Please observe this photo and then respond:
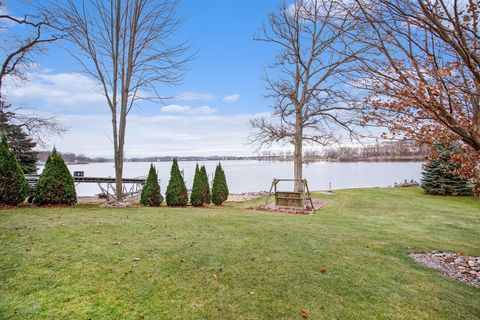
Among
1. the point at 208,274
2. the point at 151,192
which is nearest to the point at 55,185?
the point at 151,192

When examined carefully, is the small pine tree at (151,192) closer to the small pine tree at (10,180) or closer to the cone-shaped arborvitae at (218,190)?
the cone-shaped arborvitae at (218,190)

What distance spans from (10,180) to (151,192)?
4336 millimetres

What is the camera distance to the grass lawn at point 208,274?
2.89 metres

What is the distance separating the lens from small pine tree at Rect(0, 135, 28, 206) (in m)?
7.86

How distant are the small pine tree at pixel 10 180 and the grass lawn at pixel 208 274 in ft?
6.16

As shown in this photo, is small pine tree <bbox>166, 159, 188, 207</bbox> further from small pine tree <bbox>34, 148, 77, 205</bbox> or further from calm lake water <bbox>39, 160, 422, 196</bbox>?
calm lake water <bbox>39, 160, 422, 196</bbox>

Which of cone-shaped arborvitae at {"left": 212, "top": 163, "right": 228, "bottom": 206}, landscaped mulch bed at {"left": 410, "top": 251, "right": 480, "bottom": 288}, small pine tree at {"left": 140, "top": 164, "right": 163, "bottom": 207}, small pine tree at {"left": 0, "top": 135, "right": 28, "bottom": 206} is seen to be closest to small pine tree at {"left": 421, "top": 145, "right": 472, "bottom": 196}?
cone-shaped arborvitae at {"left": 212, "top": 163, "right": 228, "bottom": 206}

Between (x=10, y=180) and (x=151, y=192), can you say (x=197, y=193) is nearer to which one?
(x=151, y=192)

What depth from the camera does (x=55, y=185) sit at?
862 cm

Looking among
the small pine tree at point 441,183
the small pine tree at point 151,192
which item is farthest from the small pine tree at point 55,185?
the small pine tree at point 441,183

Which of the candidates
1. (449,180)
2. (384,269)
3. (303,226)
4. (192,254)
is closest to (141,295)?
(192,254)

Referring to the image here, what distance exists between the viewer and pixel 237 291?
10.9ft

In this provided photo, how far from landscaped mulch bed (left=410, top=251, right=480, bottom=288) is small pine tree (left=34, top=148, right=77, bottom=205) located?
952 centimetres

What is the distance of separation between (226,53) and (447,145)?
9813 mm
